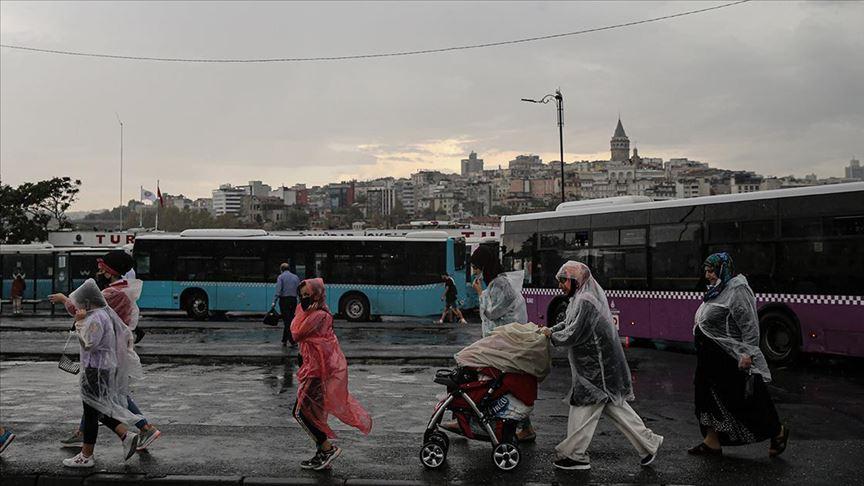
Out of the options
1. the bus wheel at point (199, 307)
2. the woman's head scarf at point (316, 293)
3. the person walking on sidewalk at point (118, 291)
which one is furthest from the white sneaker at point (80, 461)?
the bus wheel at point (199, 307)

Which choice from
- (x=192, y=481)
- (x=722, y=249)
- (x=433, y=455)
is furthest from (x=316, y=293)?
(x=722, y=249)

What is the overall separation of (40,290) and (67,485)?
33.6 metres

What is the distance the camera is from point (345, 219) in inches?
6053

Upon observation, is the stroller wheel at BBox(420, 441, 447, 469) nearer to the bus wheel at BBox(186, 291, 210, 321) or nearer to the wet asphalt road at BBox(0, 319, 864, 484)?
the wet asphalt road at BBox(0, 319, 864, 484)

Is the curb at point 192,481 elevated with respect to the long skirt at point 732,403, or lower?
lower

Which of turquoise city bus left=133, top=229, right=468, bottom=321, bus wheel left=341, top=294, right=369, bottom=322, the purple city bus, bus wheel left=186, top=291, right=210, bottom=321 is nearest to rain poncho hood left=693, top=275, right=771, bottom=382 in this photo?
the purple city bus

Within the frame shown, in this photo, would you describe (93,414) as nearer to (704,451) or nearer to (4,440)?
(4,440)

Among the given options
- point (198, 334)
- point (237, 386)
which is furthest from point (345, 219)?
point (237, 386)

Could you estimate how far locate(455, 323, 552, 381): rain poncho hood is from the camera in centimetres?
734

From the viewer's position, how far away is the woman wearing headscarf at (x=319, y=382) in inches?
285

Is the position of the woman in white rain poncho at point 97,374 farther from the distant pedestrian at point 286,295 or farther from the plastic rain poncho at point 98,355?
the distant pedestrian at point 286,295

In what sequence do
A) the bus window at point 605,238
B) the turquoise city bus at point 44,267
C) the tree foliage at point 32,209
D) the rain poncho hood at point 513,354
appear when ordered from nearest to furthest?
the rain poncho hood at point 513,354 < the bus window at point 605,238 < the turquoise city bus at point 44,267 < the tree foliage at point 32,209

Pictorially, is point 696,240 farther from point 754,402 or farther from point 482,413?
point 482,413

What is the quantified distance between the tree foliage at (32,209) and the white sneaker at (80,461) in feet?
165
